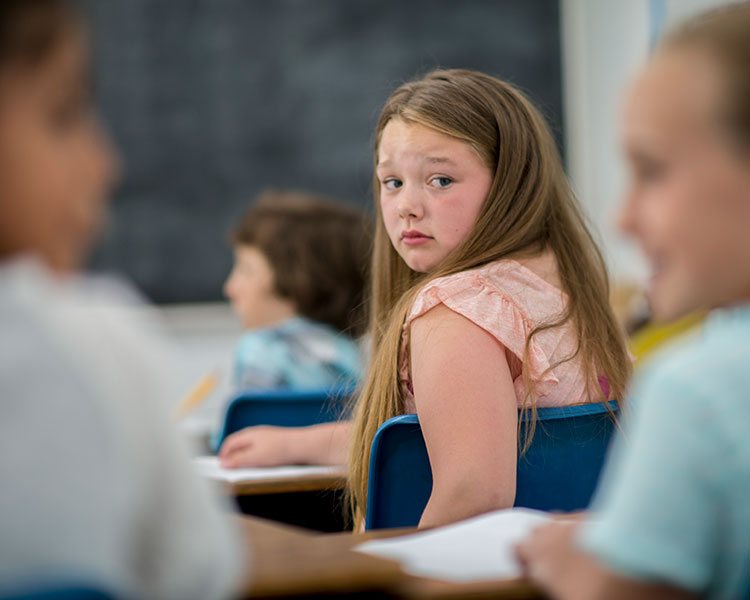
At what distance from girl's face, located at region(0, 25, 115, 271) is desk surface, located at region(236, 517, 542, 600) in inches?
11.6

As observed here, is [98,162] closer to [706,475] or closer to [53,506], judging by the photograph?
[53,506]

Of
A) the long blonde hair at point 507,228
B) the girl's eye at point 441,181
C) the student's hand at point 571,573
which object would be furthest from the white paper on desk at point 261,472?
the student's hand at point 571,573

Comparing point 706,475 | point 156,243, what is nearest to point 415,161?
point 706,475

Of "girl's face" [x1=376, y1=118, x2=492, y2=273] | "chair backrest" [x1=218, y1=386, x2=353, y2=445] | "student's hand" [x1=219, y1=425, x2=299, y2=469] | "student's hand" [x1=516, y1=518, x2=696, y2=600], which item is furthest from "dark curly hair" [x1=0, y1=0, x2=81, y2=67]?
"chair backrest" [x1=218, y1=386, x2=353, y2=445]

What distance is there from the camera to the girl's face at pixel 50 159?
696mm

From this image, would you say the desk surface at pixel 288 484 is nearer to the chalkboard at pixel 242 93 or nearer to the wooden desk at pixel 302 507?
the wooden desk at pixel 302 507

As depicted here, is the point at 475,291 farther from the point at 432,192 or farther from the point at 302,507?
the point at 302,507

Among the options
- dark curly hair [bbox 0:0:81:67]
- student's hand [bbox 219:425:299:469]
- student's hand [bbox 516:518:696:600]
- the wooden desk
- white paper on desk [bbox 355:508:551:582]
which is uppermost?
dark curly hair [bbox 0:0:81:67]

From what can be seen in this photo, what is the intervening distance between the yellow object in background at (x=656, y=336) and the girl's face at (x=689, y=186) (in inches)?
84.6

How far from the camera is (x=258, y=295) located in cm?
336

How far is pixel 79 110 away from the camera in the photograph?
751mm

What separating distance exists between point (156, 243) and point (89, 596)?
4094 millimetres

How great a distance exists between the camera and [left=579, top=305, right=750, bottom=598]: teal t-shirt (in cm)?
69

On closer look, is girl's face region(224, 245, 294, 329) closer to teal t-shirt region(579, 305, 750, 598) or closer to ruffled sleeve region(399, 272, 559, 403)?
ruffled sleeve region(399, 272, 559, 403)
